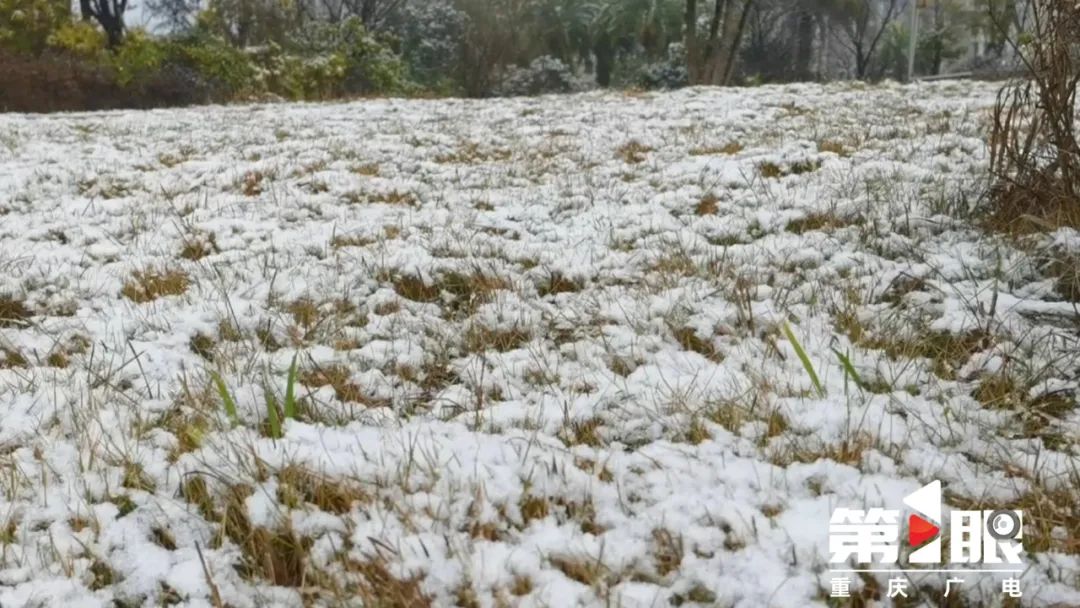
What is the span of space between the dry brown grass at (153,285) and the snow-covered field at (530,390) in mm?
25

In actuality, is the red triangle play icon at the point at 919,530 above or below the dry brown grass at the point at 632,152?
below

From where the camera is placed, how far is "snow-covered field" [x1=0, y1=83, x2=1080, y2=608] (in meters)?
1.71

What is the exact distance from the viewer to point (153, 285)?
3.74 metres

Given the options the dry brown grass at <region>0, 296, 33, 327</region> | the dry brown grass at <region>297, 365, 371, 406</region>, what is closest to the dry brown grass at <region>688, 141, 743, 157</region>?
the dry brown grass at <region>297, 365, 371, 406</region>

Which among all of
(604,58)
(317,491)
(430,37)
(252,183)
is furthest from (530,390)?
(604,58)

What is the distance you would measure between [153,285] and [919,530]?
352 centimetres

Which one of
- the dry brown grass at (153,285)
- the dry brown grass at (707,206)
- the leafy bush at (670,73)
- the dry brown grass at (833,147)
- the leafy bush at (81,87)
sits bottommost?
the dry brown grass at (153,285)

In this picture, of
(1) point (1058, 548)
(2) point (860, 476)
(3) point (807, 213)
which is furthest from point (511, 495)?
(3) point (807, 213)

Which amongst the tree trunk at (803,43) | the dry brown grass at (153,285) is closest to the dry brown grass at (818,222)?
the dry brown grass at (153,285)

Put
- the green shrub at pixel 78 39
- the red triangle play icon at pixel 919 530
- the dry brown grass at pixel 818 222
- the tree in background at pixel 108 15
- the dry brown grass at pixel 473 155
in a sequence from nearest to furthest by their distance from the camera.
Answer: the red triangle play icon at pixel 919 530 < the dry brown grass at pixel 818 222 < the dry brown grass at pixel 473 155 < the green shrub at pixel 78 39 < the tree in background at pixel 108 15

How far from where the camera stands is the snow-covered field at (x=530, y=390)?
5.62ft

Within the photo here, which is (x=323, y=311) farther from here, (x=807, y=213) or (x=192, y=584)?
(x=807, y=213)

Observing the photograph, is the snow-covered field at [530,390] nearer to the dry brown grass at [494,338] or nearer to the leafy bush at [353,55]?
the dry brown grass at [494,338]

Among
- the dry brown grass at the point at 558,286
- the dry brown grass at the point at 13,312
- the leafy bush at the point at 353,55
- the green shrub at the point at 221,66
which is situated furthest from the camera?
the leafy bush at the point at 353,55
